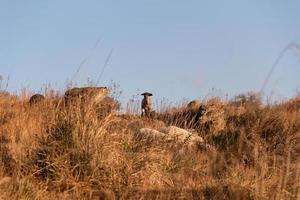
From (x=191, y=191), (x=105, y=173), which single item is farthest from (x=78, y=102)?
(x=191, y=191)

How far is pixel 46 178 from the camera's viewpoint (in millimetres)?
6398

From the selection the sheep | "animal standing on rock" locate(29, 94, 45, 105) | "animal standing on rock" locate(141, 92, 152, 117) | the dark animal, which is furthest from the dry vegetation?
the sheep

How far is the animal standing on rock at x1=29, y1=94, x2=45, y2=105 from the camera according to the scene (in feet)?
40.2

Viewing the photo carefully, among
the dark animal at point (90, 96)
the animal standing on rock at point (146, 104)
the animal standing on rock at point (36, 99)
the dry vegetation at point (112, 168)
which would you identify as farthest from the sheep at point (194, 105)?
the dry vegetation at point (112, 168)

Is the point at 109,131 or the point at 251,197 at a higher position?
the point at 109,131

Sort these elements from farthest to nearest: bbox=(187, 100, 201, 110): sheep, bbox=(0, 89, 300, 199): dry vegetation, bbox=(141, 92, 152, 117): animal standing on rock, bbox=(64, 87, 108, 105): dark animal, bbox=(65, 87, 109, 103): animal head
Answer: bbox=(187, 100, 201, 110): sheep → bbox=(141, 92, 152, 117): animal standing on rock → bbox=(65, 87, 109, 103): animal head → bbox=(64, 87, 108, 105): dark animal → bbox=(0, 89, 300, 199): dry vegetation

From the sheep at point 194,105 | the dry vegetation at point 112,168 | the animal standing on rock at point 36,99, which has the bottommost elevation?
the dry vegetation at point 112,168

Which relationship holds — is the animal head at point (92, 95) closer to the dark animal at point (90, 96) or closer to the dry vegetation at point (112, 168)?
the dark animal at point (90, 96)

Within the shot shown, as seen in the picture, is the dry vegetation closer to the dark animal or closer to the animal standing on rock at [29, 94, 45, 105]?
the dark animal

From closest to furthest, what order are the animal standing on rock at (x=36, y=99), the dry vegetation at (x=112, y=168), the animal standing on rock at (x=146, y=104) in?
the dry vegetation at (x=112, y=168) → the animal standing on rock at (x=36, y=99) → the animal standing on rock at (x=146, y=104)

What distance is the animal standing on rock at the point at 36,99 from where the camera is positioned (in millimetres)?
12248

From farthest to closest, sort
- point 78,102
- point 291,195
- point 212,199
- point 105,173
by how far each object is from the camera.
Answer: point 78,102
point 105,173
point 212,199
point 291,195

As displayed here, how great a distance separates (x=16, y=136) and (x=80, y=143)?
208 cm

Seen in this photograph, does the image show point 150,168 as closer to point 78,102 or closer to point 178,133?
point 78,102
